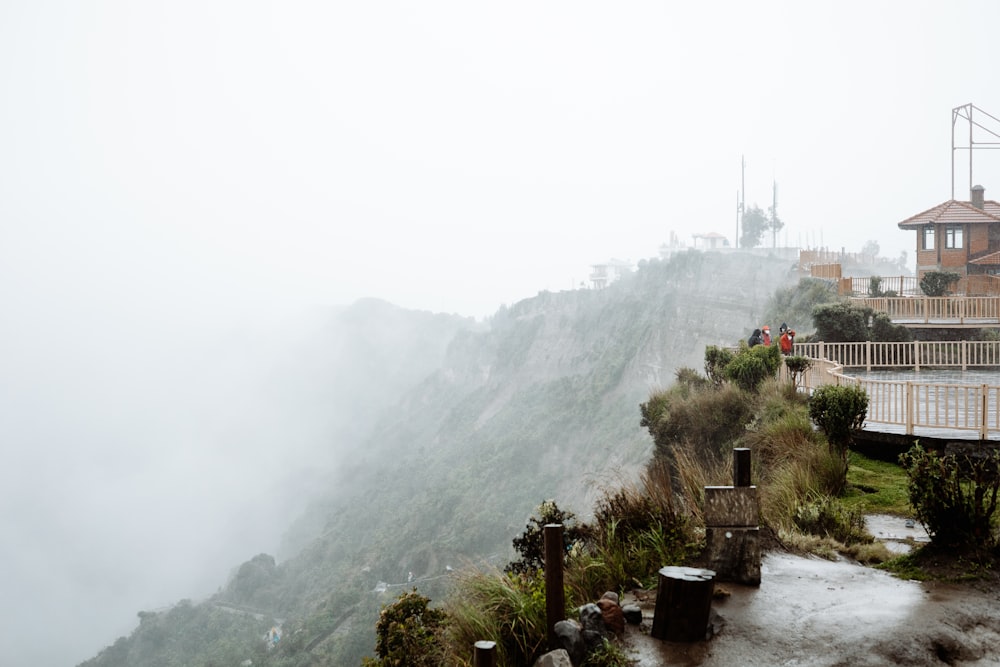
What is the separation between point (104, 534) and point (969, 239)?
150188 mm

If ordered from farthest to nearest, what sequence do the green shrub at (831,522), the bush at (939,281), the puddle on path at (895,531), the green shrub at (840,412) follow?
the bush at (939,281)
the green shrub at (840,412)
the green shrub at (831,522)
the puddle on path at (895,531)

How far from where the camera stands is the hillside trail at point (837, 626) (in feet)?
18.7

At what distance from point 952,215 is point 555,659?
43.0m

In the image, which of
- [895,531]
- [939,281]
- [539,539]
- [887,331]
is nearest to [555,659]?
[539,539]

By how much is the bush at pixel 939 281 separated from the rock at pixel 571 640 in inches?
1347

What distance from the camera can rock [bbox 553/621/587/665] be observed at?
571 centimetres

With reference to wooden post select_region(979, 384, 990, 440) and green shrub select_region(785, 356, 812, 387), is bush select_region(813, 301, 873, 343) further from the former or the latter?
wooden post select_region(979, 384, 990, 440)

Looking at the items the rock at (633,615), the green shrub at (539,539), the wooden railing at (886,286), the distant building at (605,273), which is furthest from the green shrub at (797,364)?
the distant building at (605,273)

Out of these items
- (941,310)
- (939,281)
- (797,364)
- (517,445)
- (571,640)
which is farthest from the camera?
(517,445)

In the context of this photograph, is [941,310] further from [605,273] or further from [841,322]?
[605,273]

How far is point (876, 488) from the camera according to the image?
1173 centimetres

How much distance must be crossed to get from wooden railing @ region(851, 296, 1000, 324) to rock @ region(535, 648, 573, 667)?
27876 mm

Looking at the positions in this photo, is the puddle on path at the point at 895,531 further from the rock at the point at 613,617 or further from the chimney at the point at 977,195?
the chimney at the point at 977,195

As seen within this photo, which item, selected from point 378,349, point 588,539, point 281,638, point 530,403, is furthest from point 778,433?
point 378,349
